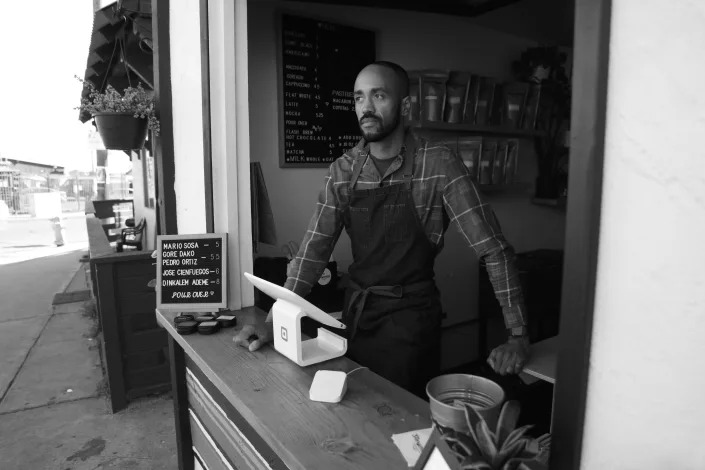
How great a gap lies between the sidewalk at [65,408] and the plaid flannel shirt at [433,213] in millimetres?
2058

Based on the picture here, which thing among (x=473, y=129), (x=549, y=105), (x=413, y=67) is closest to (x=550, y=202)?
(x=549, y=105)

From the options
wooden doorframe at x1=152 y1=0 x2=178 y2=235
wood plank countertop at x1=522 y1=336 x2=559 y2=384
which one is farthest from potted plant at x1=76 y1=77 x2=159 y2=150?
wood plank countertop at x1=522 y1=336 x2=559 y2=384

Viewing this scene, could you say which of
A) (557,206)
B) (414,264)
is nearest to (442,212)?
(414,264)

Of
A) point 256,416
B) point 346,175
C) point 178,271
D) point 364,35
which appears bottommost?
point 256,416

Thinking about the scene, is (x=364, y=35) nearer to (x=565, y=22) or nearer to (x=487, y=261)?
(x=565, y=22)

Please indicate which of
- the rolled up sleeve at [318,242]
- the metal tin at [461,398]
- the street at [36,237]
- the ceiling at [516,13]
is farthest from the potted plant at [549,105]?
the street at [36,237]

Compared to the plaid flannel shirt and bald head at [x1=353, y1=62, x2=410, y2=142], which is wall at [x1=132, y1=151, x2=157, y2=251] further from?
bald head at [x1=353, y1=62, x2=410, y2=142]

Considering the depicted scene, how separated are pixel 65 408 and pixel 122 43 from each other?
3.23 m

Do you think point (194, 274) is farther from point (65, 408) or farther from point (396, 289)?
point (65, 408)

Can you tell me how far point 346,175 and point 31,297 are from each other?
7.45 metres

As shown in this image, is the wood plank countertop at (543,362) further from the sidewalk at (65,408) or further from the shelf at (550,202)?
the shelf at (550,202)

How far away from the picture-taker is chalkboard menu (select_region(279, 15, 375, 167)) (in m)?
3.12

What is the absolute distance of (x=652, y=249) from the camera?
2.39 feet

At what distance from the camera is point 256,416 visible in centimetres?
129
